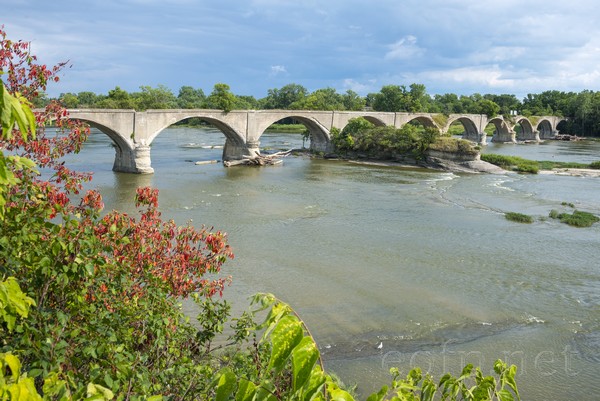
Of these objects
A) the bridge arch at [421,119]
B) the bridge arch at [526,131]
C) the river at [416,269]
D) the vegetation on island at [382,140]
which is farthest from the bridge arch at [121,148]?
the bridge arch at [526,131]

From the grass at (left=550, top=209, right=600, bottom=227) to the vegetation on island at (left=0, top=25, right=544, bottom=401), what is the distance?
21.7 metres

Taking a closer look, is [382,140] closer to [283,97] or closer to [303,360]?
[303,360]

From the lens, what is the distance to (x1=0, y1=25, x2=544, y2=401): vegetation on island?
280 cm

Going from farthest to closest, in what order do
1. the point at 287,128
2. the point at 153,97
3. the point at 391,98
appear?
the point at 287,128 < the point at 391,98 < the point at 153,97

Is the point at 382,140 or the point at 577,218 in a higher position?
the point at 382,140

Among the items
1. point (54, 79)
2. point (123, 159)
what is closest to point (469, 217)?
point (54, 79)

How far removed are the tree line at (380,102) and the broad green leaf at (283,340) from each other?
40732mm

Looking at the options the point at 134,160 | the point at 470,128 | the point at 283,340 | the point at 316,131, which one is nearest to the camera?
the point at 283,340

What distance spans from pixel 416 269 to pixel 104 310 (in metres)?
12.7

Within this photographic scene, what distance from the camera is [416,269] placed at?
52.2 ft

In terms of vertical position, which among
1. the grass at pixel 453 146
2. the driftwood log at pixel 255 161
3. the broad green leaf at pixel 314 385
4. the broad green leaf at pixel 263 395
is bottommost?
the driftwood log at pixel 255 161

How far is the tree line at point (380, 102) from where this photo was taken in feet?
169

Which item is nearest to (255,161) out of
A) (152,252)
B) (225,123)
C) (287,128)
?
(225,123)

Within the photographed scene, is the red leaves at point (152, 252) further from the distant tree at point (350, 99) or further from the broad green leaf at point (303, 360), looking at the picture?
the distant tree at point (350, 99)
